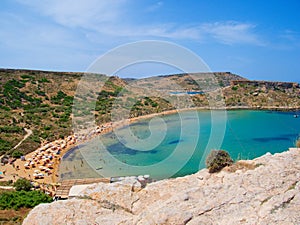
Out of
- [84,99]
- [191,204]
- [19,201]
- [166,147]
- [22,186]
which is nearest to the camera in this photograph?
[191,204]

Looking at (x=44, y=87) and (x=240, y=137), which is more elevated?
(x=44, y=87)

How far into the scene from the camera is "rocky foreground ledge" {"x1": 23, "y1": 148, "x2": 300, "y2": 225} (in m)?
4.23

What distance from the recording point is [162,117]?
5744cm

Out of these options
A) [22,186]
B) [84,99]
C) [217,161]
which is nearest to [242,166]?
[217,161]

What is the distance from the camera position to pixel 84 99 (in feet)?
192

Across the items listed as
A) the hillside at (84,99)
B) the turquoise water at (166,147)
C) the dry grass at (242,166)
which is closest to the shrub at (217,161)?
the dry grass at (242,166)

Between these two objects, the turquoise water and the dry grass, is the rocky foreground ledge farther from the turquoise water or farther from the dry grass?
the turquoise water

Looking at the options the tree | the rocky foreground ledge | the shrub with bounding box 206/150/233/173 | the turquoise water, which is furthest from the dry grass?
the tree

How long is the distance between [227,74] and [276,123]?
2762 inches

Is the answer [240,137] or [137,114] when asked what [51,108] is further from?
[240,137]

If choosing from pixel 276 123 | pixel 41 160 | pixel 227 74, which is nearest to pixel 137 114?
pixel 276 123

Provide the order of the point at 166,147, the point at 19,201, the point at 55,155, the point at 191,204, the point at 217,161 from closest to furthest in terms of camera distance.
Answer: the point at 191,204 < the point at 217,161 < the point at 19,201 < the point at 55,155 < the point at 166,147

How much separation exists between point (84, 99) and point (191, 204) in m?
55.9

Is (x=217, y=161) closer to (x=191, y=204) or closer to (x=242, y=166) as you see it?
(x=242, y=166)
